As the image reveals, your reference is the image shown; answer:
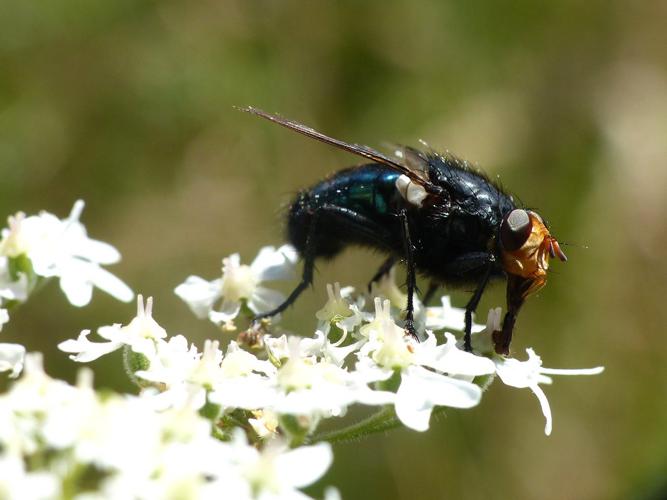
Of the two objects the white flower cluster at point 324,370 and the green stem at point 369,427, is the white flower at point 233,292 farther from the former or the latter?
the green stem at point 369,427

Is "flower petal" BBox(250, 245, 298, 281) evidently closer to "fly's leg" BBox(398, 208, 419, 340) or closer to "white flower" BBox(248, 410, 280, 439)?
"fly's leg" BBox(398, 208, 419, 340)

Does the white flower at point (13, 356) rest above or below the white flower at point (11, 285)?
below

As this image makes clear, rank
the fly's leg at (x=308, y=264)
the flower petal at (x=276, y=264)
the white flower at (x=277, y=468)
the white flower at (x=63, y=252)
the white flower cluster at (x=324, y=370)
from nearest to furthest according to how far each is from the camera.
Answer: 1. the white flower at (x=277, y=468)
2. the white flower cluster at (x=324, y=370)
3. the white flower at (x=63, y=252)
4. the fly's leg at (x=308, y=264)
5. the flower petal at (x=276, y=264)

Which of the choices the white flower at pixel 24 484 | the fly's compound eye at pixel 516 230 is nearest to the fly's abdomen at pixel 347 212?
the fly's compound eye at pixel 516 230

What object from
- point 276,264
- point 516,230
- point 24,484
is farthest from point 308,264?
point 24,484

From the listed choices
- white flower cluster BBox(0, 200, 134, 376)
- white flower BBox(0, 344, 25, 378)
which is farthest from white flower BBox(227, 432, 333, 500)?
white flower cluster BBox(0, 200, 134, 376)
